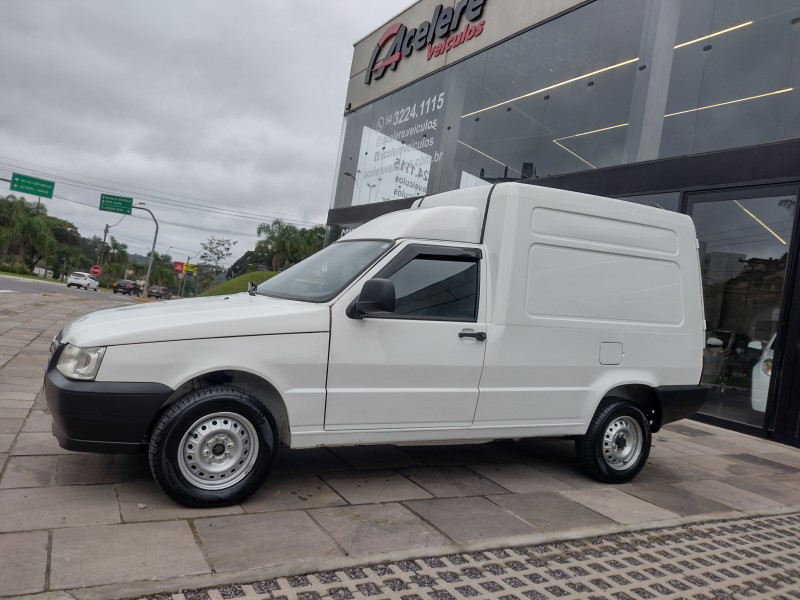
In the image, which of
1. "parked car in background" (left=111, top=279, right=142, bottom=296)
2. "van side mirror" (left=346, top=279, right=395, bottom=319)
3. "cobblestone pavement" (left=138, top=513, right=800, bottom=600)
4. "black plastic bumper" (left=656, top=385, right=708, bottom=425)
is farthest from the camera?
"parked car in background" (left=111, top=279, right=142, bottom=296)

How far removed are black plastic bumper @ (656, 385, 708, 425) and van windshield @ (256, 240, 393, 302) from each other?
2.91m

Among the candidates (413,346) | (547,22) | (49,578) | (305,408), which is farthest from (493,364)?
(547,22)

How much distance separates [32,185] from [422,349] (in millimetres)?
39314

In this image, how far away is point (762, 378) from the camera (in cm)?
795

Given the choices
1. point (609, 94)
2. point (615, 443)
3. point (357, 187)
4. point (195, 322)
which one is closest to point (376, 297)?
point (195, 322)

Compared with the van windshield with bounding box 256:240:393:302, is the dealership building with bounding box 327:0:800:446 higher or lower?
higher

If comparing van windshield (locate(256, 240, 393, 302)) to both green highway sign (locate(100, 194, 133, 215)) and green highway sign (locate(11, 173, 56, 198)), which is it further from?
green highway sign (locate(100, 194, 133, 215))

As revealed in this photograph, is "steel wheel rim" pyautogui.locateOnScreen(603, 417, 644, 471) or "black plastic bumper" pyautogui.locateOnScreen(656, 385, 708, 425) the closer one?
"steel wheel rim" pyautogui.locateOnScreen(603, 417, 644, 471)

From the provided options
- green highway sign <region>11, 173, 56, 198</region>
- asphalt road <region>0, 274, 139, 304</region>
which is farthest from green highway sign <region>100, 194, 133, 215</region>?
asphalt road <region>0, 274, 139, 304</region>

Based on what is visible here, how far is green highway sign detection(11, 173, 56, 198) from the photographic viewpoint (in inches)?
1378

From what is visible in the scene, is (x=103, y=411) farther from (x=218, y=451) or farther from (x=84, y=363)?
(x=218, y=451)

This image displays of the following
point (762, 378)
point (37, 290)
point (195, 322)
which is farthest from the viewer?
point (37, 290)

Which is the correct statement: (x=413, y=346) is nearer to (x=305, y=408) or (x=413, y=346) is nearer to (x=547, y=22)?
(x=305, y=408)

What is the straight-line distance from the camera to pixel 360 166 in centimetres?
1833
